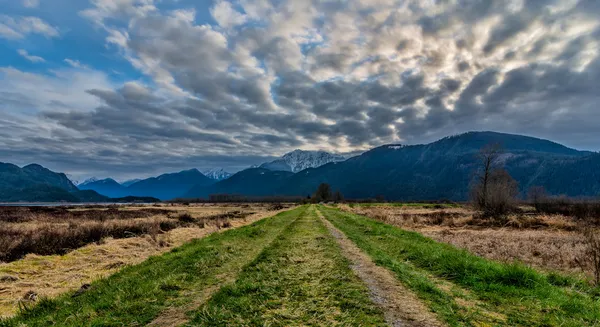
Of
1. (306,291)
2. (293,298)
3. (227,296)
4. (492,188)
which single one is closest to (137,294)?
(227,296)

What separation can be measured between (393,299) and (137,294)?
24.4 feet

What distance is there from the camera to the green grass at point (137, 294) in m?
6.97

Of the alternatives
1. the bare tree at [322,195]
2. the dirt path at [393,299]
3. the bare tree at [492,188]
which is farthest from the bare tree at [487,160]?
the bare tree at [322,195]

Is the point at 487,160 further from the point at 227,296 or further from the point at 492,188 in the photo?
the point at 227,296

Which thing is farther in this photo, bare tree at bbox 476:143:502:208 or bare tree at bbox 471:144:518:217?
bare tree at bbox 476:143:502:208

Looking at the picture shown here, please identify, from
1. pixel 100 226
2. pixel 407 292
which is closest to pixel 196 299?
pixel 407 292

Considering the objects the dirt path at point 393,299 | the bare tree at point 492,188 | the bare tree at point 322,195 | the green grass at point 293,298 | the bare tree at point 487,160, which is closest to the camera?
the dirt path at point 393,299

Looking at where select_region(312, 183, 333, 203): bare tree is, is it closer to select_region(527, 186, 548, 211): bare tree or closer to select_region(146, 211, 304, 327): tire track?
select_region(527, 186, 548, 211): bare tree

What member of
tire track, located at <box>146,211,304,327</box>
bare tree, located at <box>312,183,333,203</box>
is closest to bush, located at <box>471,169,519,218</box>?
tire track, located at <box>146,211,304,327</box>

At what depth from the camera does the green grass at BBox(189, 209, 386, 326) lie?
6363mm

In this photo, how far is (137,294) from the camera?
333 inches

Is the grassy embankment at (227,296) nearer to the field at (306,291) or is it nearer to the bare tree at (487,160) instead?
the field at (306,291)

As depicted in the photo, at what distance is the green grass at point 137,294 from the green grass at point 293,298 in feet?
4.26

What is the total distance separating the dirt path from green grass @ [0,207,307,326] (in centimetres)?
506
